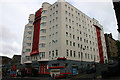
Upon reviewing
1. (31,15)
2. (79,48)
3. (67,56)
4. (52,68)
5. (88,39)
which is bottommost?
(52,68)

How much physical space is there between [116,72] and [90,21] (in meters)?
37.4

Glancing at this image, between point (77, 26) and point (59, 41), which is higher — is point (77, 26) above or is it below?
above

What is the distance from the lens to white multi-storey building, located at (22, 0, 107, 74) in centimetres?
3704

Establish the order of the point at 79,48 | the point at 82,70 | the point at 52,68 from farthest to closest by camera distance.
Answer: the point at 79,48 → the point at 82,70 → the point at 52,68

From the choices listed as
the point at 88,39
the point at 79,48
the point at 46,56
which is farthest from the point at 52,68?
the point at 88,39

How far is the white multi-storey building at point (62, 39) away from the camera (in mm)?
37044

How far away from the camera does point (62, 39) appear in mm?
37844

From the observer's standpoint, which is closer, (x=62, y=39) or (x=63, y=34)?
(x=62, y=39)

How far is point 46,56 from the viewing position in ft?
134

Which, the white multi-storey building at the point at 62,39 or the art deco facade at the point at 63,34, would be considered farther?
the art deco facade at the point at 63,34

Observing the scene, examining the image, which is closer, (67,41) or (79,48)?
(67,41)

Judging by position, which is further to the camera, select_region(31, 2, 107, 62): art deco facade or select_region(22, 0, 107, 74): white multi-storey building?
select_region(31, 2, 107, 62): art deco facade

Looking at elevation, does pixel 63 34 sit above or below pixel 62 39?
above

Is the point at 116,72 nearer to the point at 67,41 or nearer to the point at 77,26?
the point at 67,41
